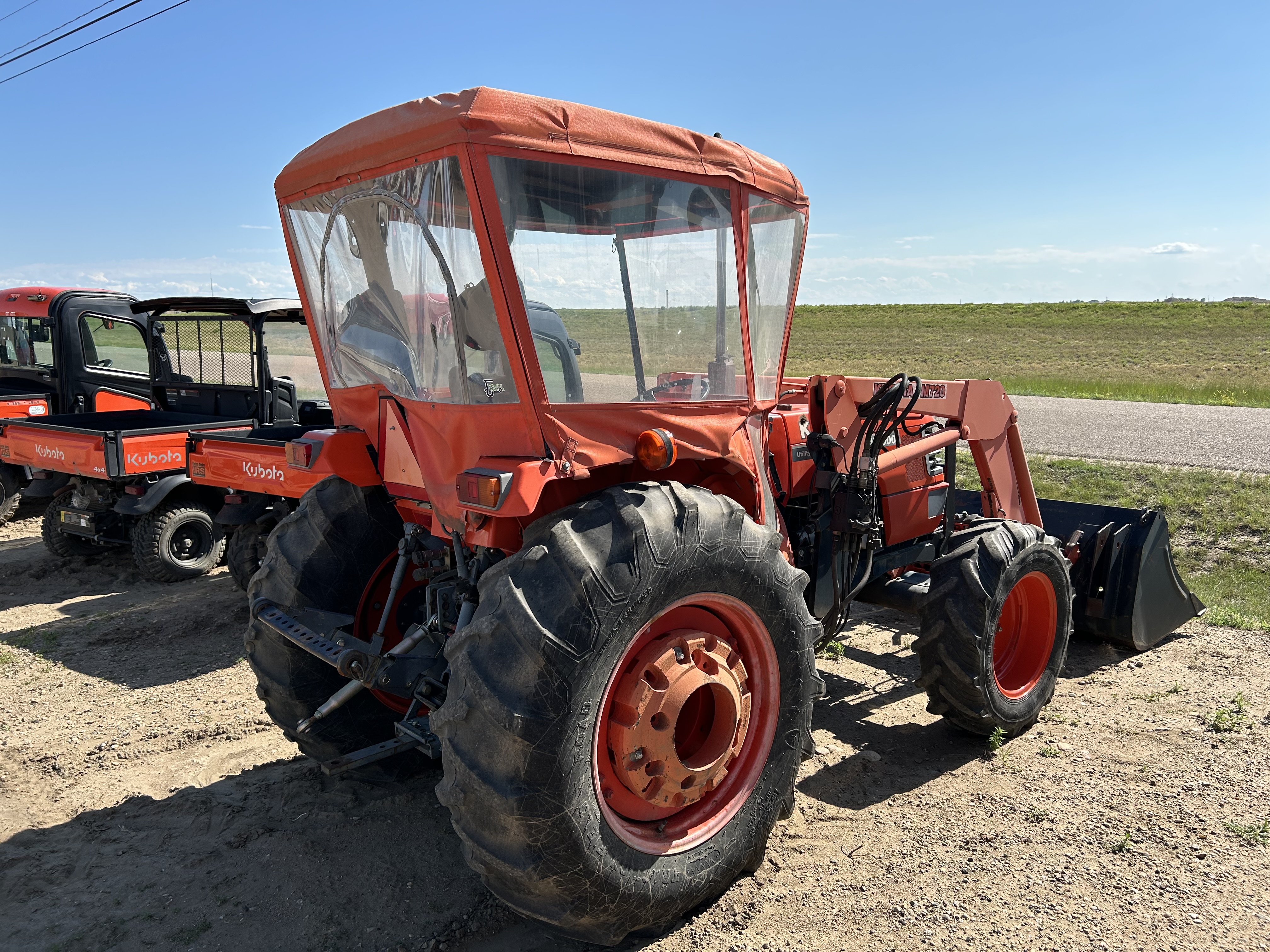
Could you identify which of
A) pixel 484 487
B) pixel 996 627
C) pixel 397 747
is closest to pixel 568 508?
pixel 484 487

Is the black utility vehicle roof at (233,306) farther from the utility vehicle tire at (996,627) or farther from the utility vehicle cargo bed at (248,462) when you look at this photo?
the utility vehicle tire at (996,627)

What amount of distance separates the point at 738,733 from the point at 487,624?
110cm

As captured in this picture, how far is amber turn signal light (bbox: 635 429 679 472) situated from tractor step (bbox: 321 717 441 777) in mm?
1229

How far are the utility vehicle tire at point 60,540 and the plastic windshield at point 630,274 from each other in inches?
288

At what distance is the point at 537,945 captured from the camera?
3008mm

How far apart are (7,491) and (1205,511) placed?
40.3 feet

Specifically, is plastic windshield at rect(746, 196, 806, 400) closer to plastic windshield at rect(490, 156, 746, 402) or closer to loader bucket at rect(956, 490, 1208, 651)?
plastic windshield at rect(490, 156, 746, 402)

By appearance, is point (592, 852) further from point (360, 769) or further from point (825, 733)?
point (825, 733)

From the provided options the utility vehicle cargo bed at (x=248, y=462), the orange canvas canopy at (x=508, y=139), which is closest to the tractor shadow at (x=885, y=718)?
the orange canvas canopy at (x=508, y=139)

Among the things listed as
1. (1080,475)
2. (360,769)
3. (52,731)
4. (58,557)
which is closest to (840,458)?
(360,769)

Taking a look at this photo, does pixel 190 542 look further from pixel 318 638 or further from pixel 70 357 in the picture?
pixel 318 638

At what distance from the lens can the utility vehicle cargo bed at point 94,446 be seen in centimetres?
766

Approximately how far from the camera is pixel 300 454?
3602 millimetres

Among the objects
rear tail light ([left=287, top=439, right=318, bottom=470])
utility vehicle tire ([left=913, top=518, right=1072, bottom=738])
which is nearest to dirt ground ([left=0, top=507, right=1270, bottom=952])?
utility vehicle tire ([left=913, top=518, right=1072, bottom=738])
